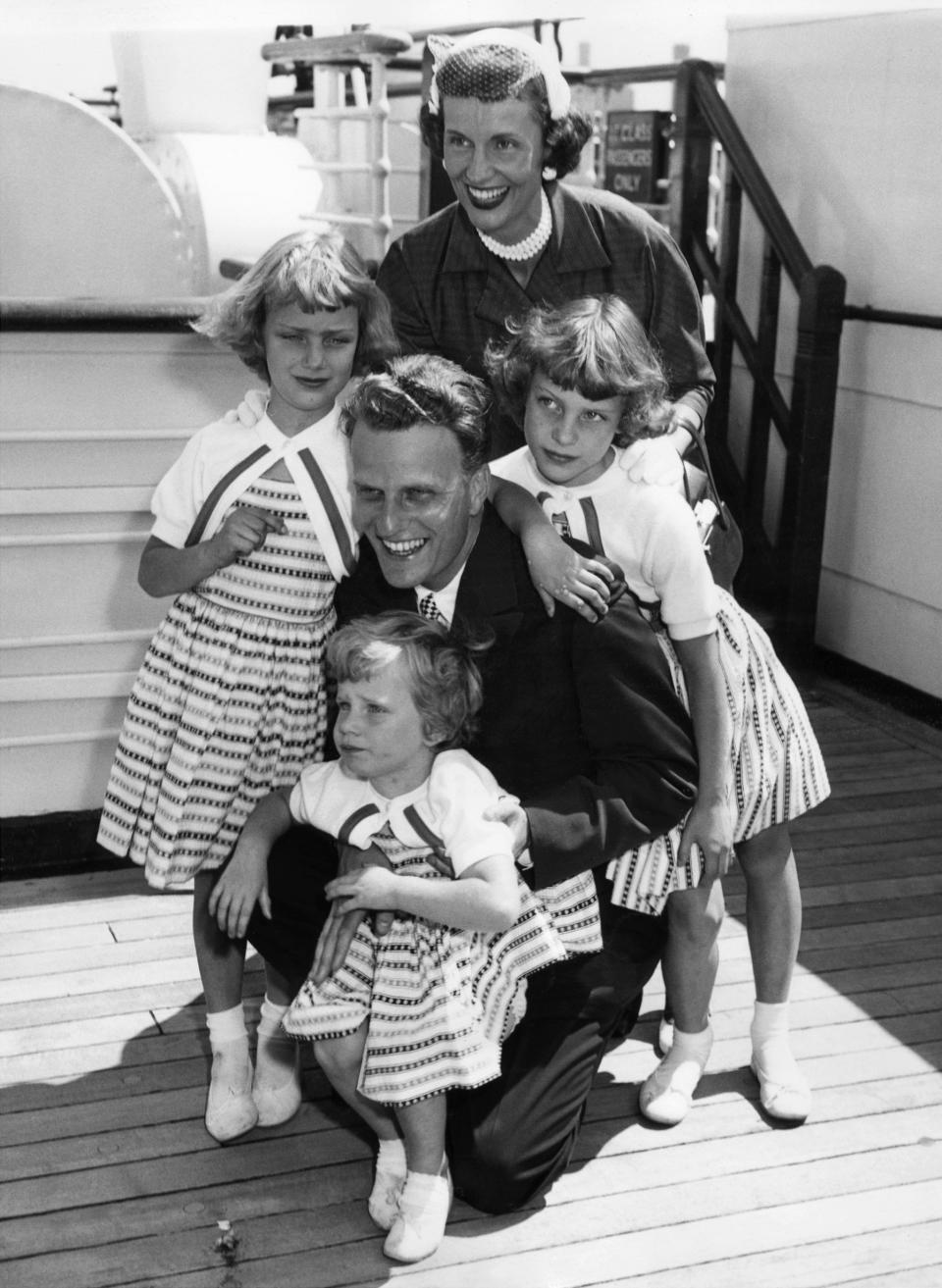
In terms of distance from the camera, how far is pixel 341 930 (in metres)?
2.36

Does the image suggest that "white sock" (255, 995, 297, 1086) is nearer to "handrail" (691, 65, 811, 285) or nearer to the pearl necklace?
the pearl necklace

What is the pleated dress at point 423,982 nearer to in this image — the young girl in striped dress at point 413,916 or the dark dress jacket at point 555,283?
the young girl in striped dress at point 413,916

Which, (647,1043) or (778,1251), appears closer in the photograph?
(778,1251)

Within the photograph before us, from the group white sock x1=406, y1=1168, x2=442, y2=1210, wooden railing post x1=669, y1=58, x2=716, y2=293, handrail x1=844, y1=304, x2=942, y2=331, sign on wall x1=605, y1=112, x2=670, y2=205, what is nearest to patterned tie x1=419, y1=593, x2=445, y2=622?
white sock x1=406, y1=1168, x2=442, y2=1210

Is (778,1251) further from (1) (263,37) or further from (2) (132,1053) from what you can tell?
(1) (263,37)

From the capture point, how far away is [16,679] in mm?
3635

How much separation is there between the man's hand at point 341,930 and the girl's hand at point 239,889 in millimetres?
135

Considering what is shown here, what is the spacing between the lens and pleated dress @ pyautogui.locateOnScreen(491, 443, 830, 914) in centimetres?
242

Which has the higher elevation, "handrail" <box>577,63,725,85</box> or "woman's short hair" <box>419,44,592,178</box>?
"woman's short hair" <box>419,44,592,178</box>

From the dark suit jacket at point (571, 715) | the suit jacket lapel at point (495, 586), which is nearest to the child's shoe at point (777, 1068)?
the dark suit jacket at point (571, 715)

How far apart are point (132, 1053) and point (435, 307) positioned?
1432mm

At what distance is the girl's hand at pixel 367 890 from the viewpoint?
227 centimetres

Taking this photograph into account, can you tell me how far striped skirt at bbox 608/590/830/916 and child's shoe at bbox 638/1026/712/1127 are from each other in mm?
278

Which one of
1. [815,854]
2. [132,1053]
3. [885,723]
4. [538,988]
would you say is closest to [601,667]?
[538,988]
